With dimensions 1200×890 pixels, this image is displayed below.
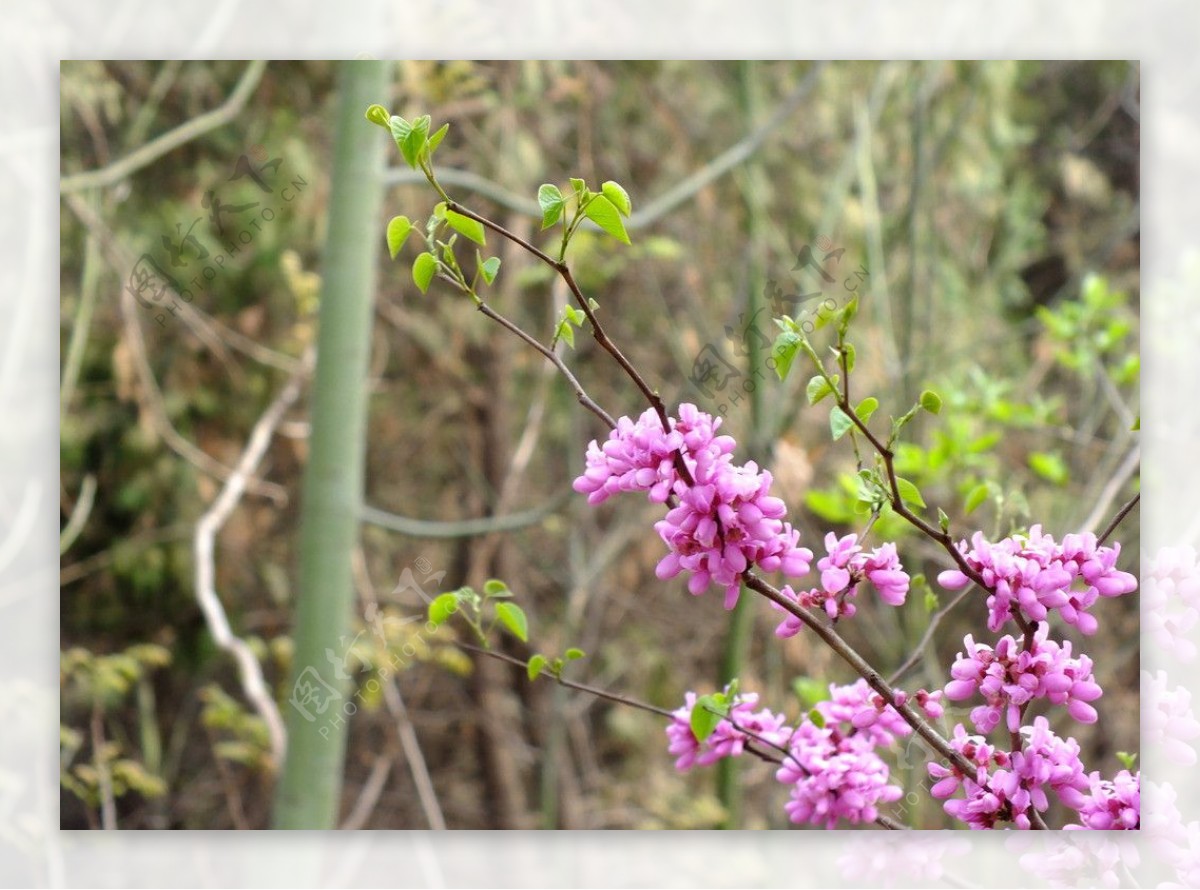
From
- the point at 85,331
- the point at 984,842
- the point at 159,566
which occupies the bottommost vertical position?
the point at 984,842

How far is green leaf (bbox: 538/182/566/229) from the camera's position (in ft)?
2.11

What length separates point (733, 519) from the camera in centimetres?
64

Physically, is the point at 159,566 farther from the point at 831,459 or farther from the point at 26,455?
the point at 831,459

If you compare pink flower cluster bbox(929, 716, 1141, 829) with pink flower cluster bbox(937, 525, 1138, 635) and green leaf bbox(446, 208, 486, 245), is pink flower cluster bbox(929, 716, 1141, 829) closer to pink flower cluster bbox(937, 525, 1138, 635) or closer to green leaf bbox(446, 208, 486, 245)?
pink flower cluster bbox(937, 525, 1138, 635)

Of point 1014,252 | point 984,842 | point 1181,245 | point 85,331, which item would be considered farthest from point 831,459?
point 85,331

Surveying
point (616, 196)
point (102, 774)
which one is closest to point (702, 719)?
point (616, 196)

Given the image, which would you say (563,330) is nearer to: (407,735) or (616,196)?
(616,196)

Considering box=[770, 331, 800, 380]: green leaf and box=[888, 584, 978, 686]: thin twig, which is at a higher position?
box=[770, 331, 800, 380]: green leaf

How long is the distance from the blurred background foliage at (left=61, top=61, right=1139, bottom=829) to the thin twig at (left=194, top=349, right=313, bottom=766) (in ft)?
0.20

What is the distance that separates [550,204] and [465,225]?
52 millimetres

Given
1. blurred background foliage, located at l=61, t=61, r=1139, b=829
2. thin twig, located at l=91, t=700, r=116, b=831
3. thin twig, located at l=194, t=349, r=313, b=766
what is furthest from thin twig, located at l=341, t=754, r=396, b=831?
thin twig, located at l=91, t=700, r=116, b=831

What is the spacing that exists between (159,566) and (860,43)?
48.3 inches

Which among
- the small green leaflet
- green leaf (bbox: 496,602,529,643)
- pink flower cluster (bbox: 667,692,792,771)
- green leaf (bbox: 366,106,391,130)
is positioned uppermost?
green leaf (bbox: 366,106,391,130)

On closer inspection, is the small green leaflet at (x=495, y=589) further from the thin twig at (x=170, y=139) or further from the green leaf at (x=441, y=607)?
the thin twig at (x=170, y=139)
